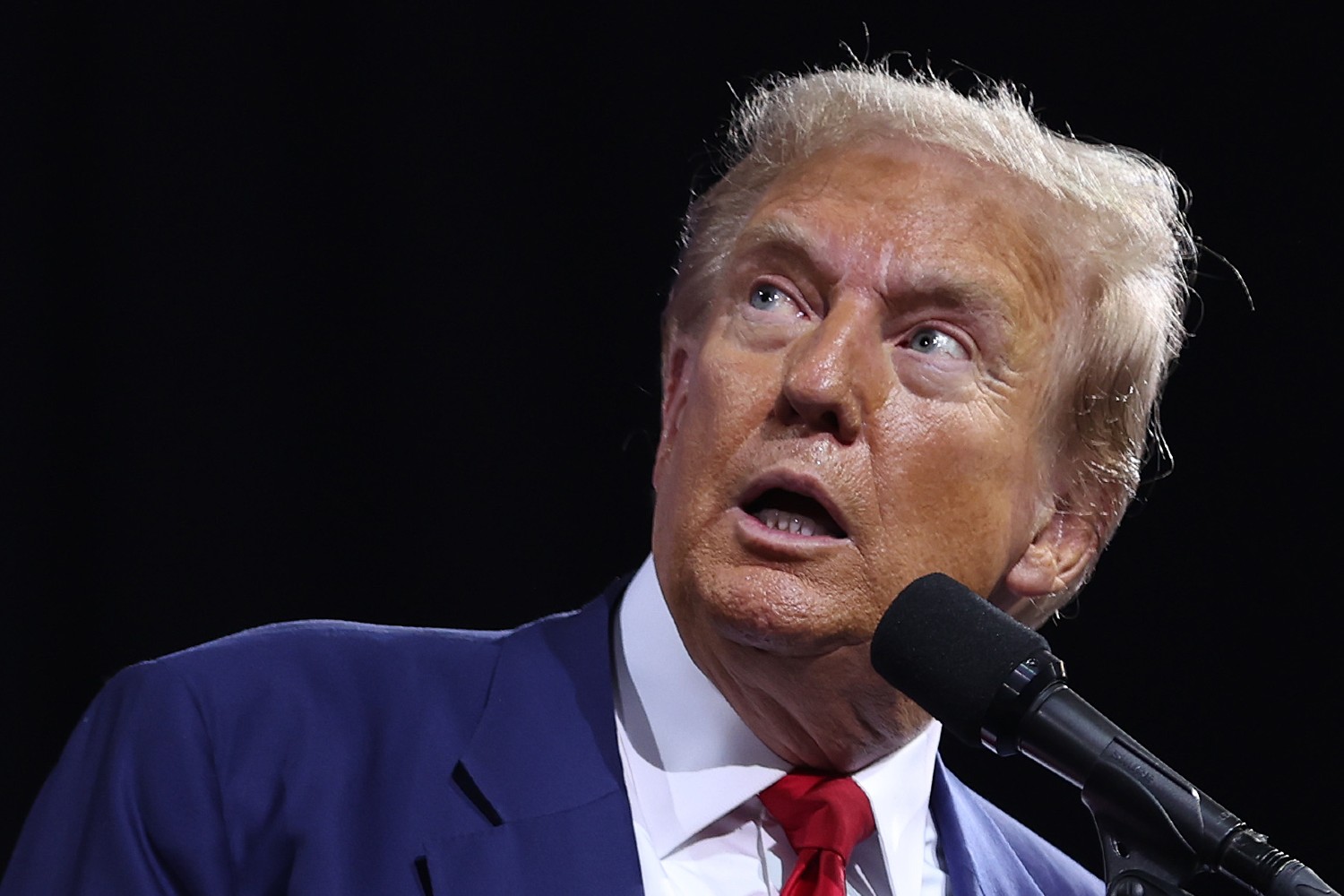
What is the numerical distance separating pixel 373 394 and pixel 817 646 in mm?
1280

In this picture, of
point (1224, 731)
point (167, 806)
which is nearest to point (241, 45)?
point (167, 806)

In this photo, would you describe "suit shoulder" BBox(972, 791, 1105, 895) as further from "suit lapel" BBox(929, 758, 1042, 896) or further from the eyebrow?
the eyebrow

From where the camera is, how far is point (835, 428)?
196cm

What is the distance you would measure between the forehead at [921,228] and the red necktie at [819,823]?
2.06 feet

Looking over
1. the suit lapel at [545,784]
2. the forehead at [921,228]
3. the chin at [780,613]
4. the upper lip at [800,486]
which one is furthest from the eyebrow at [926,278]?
the suit lapel at [545,784]

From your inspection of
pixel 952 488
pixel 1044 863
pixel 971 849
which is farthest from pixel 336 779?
pixel 1044 863

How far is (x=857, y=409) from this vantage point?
196cm

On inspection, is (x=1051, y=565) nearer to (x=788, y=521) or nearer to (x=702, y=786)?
(x=788, y=521)

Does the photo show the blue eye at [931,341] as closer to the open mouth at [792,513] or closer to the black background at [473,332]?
the open mouth at [792,513]

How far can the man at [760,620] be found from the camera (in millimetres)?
1863

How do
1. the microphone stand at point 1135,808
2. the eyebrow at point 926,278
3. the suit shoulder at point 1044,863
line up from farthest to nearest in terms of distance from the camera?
the suit shoulder at point 1044,863
the eyebrow at point 926,278
the microphone stand at point 1135,808

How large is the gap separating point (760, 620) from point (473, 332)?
129 centimetres

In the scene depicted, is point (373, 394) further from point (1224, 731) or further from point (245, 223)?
point (1224, 731)

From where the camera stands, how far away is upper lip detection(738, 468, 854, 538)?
6.31 ft
